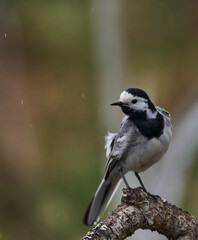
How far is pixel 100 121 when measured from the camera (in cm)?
773

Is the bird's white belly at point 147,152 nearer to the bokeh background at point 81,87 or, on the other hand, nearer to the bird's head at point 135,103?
the bird's head at point 135,103

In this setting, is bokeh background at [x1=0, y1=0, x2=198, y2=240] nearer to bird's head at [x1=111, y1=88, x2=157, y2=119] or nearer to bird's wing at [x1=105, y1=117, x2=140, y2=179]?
bird's wing at [x1=105, y1=117, x2=140, y2=179]

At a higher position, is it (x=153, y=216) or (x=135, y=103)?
(x=135, y=103)

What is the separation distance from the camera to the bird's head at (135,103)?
3107mm

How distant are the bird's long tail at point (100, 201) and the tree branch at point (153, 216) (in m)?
0.64

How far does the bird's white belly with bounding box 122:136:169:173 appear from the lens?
3.07 m

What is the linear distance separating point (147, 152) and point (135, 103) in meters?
0.26

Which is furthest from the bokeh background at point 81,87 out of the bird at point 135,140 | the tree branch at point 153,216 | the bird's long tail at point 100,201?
the tree branch at point 153,216

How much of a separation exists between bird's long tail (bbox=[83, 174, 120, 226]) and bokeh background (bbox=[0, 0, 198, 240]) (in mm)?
3507

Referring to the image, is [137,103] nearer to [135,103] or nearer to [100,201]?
[135,103]

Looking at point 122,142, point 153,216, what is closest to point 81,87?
point 122,142

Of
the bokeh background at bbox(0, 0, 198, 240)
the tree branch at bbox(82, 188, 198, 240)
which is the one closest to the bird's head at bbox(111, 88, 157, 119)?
the tree branch at bbox(82, 188, 198, 240)

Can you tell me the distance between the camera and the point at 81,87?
25.1 ft

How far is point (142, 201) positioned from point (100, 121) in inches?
211
